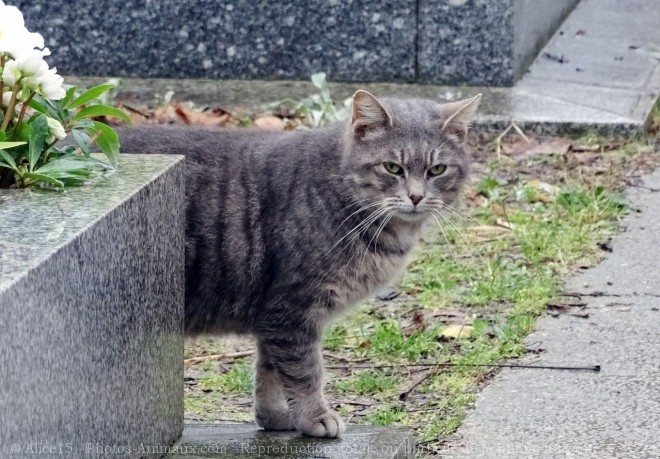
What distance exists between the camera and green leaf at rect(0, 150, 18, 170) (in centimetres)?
259

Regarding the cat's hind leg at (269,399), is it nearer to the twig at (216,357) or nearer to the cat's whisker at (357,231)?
the cat's whisker at (357,231)

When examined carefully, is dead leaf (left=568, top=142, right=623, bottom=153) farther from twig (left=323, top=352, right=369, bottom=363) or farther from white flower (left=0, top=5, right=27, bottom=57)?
white flower (left=0, top=5, right=27, bottom=57)

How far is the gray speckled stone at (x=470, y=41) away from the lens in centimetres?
652

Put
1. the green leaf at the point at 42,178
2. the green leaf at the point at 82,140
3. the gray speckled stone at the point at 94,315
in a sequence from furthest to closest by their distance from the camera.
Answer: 1. the green leaf at the point at 82,140
2. the green leaf at the point at 42,178
3. the gray speckled stone at the point at 94,315

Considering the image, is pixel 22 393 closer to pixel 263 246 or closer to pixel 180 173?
pixel 180 173

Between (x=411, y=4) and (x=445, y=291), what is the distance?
2.42m

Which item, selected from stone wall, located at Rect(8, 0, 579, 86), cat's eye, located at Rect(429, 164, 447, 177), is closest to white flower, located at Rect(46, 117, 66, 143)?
cat's eye, located at Rect(429, 164, 447, 177)

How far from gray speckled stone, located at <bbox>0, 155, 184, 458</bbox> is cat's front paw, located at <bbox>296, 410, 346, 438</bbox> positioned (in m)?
0.42

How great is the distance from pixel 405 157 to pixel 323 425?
0.90 metres

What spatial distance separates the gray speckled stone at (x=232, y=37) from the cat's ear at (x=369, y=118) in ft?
10.00

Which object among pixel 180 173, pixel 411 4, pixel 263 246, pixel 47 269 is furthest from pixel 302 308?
pixel 411 4

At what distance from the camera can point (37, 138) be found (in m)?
2.65

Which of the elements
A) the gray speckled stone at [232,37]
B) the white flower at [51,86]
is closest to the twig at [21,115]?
the white flower at [51,86]

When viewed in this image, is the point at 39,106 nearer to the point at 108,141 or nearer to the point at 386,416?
the point at 108,141
